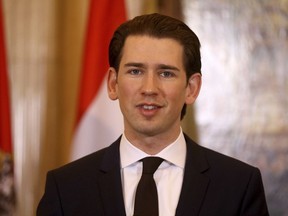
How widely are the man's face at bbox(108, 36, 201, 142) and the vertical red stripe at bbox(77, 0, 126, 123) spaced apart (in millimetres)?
1258

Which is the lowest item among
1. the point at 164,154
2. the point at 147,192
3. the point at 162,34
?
the point at 147,192

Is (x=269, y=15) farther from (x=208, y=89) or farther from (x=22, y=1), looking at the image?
(x=22, y=1)

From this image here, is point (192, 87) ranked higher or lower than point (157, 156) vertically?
higher

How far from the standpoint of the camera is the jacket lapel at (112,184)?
1.93 meters

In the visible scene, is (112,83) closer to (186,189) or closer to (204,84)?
(186,189)

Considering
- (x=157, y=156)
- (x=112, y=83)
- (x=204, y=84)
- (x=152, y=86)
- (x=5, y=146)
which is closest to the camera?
(x=152, y=86)

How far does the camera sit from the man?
1944 millimetres

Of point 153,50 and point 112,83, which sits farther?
point 112,83

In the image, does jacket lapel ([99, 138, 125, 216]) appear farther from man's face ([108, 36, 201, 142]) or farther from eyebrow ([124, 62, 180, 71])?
eyebrow ([124, 62, 180, 71])

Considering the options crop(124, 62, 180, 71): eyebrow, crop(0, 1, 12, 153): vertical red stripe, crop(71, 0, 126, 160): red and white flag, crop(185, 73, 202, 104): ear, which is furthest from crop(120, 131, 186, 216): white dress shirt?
crop(0, 1, 12, 153): vertical red stripe

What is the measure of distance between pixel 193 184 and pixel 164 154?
0.43 ft

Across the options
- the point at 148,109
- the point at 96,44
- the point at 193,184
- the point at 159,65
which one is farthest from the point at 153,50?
the point at 96,44

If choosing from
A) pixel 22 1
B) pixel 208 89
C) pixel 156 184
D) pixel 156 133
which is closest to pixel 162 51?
pixel 156 133

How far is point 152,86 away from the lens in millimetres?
1911
